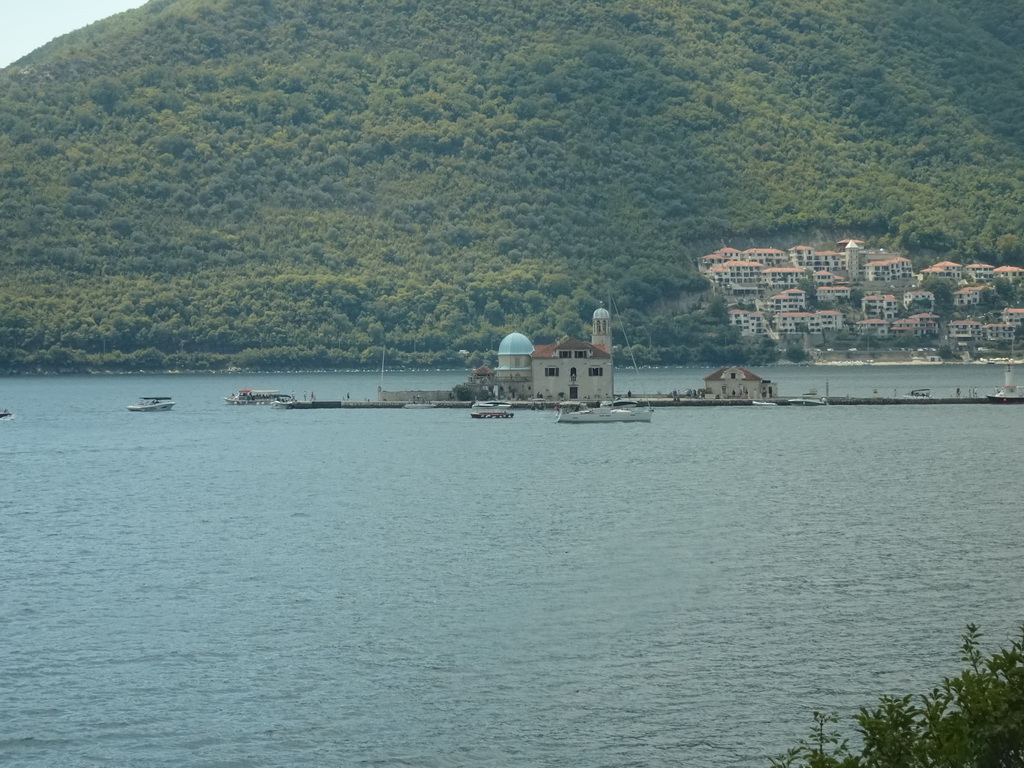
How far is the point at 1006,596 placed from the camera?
3953 cm

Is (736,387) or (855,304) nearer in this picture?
(736,387)

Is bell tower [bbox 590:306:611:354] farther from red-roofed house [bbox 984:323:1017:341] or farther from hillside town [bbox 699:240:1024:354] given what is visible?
red-roofed house [bbox 984:323:1017:341]

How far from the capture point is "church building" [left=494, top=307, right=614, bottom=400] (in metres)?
109

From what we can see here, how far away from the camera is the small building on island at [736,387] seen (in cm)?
11512

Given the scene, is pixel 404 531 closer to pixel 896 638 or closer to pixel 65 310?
pixel 896 638

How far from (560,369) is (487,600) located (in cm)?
7094

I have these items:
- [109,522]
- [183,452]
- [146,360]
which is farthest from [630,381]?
[109,522]

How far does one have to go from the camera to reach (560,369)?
110938mm

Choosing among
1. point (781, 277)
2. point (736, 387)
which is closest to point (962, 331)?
point (781, 277)

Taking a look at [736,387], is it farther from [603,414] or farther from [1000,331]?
[1000,331]

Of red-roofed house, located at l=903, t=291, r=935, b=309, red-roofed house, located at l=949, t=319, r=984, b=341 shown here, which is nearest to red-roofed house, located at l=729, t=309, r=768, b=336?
red-roofed house, located at l=903, t=291, r=935, b=309

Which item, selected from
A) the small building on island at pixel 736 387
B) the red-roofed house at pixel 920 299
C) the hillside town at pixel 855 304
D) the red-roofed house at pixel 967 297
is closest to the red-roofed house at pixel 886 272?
the hillside town at pixel 855 304

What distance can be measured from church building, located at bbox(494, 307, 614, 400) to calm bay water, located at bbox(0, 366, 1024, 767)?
→ 2889cm

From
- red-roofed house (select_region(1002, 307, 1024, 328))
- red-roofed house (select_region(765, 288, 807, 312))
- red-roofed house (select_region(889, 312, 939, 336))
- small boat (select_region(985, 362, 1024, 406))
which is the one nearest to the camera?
small boat (select_region(985, 362, 1024, 406))
